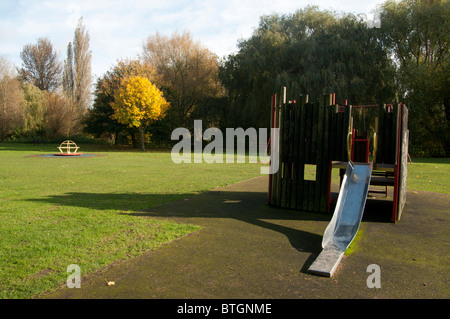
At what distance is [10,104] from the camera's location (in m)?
46.6

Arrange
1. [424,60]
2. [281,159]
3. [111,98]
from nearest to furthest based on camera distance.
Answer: [281,159] → [424,60] → [111,98]

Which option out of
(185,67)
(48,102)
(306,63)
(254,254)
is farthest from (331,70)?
(48,102)

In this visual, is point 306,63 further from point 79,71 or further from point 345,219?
point 79,71

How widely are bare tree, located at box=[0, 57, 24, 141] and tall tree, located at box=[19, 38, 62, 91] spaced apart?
22.1 meters

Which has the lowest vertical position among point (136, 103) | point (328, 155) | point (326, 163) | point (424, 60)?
point (326, 163)

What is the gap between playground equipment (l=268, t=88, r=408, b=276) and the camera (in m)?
6.67

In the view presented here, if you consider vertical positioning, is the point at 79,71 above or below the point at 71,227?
above

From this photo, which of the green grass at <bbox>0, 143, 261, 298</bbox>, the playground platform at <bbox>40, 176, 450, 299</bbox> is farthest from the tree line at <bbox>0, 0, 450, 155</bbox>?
the playground platform at <bbox>40, 176, 450, 299</bbox>

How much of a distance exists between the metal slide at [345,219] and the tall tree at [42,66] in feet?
245

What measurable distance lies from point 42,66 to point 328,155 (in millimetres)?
76766

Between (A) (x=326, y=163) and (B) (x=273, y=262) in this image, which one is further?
(A) (x=326, y=163)

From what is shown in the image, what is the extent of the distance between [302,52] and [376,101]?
25.9 ft
